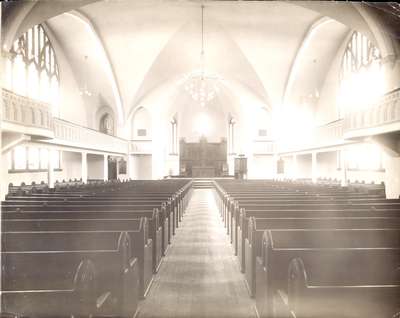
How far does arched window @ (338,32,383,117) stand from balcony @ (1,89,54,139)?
13.3 meters

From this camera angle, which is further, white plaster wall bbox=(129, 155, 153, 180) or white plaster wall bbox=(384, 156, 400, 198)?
white plaster wall bbox=(129, 155, 153, 180)

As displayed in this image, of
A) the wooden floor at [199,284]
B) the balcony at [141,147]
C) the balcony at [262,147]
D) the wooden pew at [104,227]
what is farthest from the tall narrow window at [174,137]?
the wooden pew at [104,227]

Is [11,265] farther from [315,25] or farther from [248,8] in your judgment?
[315,25]

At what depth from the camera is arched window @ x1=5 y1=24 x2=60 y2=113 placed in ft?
58.9

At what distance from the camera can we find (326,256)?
11.3 ft

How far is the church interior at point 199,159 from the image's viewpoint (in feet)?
11.4

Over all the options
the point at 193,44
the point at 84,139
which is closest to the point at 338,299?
the point at 84,139

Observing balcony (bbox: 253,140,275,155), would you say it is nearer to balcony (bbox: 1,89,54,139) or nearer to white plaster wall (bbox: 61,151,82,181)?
white plaster wall (bbox: 61,151,82,181)

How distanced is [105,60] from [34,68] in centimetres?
489

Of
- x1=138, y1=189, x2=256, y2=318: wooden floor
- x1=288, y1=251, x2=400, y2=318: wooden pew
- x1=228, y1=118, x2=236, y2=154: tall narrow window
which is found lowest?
x1=138, y1=189, x2=256, y2=318: wooden floor

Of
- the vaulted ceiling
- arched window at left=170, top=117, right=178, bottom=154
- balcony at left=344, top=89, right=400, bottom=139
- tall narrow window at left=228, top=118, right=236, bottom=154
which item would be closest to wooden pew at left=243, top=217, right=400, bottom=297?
balcony at left=344, top=89, right=400, bottom=139

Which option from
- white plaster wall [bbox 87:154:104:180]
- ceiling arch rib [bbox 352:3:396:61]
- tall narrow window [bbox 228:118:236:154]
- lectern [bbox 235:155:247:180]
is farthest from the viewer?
tall narrow window [bbox 228:118:236:154]

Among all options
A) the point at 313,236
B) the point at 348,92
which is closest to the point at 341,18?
the point at 348,92

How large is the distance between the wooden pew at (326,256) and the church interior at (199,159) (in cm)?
2
